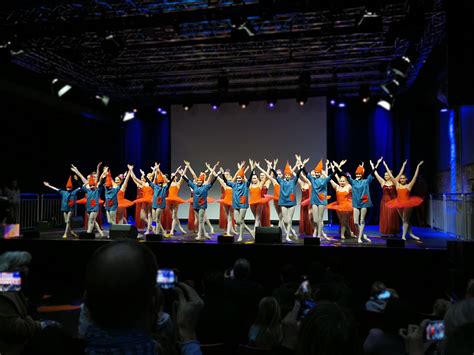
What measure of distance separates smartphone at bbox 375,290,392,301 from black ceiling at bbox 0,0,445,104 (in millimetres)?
5116

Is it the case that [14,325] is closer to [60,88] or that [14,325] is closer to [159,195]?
[159,195]

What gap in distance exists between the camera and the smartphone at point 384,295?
3.64 meters

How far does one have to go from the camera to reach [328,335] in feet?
4.23

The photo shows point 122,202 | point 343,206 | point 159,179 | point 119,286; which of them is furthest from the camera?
point 122,202

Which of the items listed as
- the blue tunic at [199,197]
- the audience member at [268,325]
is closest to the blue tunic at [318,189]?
the blue tunic at [199,197]

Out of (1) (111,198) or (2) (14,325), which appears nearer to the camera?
(2) (14,325)

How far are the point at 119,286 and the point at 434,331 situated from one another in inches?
57.9

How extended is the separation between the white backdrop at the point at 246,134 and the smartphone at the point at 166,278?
1250 centimetres

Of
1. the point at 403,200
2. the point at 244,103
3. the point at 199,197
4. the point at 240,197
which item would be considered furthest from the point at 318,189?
the point at 244,103

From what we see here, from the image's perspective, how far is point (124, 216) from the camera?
12.1 metres

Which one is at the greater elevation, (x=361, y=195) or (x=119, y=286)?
(x=361, y=195)

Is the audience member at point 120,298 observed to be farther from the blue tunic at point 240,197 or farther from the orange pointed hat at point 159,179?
the orange pointed hat at point 159,179

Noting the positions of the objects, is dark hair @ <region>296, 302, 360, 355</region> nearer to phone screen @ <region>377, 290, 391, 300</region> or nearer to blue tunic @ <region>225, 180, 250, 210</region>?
phone screen @ <region>377, 290, 391, 300</region>

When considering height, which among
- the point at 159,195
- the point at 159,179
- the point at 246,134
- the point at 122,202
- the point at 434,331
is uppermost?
the point at 246,134
